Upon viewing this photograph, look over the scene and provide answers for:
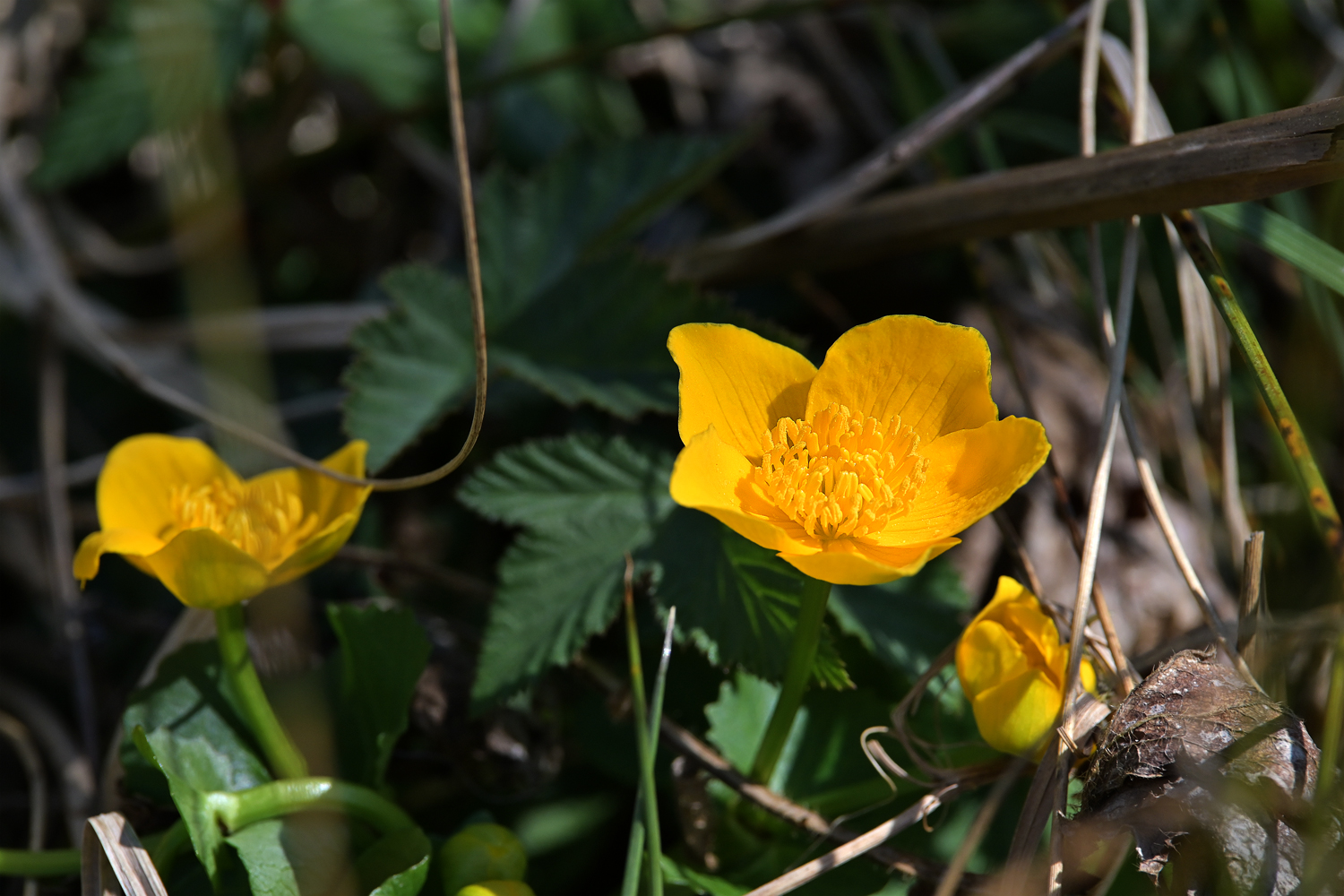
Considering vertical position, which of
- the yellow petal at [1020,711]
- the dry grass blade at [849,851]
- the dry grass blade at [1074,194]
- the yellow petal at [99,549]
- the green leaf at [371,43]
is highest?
the green leaf at [371,43]

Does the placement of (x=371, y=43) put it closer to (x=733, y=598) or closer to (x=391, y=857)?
(x=733, y=598)

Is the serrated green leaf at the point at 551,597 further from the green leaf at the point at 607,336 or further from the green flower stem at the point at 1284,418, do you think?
the green flower stem at the point at 1284,418

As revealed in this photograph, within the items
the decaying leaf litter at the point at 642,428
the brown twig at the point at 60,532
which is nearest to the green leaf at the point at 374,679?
the decaying leaf litter at the point at 642,428

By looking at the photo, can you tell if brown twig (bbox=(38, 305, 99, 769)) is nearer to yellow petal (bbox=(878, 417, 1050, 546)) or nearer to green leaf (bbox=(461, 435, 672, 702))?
green leaf (bbox=(461, 435, 672, 702))

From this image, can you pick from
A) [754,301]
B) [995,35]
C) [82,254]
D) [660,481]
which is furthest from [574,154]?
[82,254]

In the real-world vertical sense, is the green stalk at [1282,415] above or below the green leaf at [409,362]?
below

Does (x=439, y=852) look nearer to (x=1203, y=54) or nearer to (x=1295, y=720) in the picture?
(x=1295, y=720)

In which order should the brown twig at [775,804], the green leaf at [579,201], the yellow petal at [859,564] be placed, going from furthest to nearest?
the green leaf at [579,201], the brown twig at [775,804], the yellow petal at [859,564]
